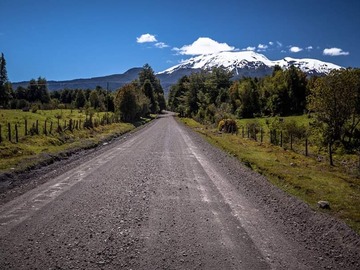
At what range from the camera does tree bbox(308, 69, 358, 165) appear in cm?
2734

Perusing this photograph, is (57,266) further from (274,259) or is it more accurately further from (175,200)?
(175,200)

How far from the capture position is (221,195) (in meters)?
11.5

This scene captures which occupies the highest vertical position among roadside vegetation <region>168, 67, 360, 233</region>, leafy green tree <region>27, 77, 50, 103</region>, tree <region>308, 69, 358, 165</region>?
leafy green tree <region>27, 77, 50, 103</region>

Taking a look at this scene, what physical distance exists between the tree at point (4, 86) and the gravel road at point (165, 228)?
110960 mm

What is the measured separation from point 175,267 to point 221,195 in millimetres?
5689

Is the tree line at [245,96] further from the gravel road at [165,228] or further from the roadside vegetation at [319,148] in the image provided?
the gravel road at [165,228]

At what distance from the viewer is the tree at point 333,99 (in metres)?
27.3

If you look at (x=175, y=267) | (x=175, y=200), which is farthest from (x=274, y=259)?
(x=175, y=200)

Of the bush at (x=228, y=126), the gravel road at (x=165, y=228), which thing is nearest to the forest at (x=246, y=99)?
the bush at (x=228, y=126)

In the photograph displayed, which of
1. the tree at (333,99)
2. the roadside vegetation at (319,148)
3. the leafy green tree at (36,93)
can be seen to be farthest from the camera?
the leafy green tree at (36,93)

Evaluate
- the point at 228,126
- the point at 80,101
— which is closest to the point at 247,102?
the point at 228,126

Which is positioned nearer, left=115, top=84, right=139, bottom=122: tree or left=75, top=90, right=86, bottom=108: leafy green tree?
left=115, top=84, right=139, bottom=122: tree

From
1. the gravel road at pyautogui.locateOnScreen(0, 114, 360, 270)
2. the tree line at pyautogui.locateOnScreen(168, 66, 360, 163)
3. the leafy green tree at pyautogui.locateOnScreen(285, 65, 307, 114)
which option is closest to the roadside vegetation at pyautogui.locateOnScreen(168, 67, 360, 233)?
the gravel road at pyautogui.locateOnScreen(0, 114, 360, 270)

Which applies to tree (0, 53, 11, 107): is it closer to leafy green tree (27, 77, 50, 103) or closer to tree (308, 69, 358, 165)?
leafy green tree (27, 77, 50, 103)
